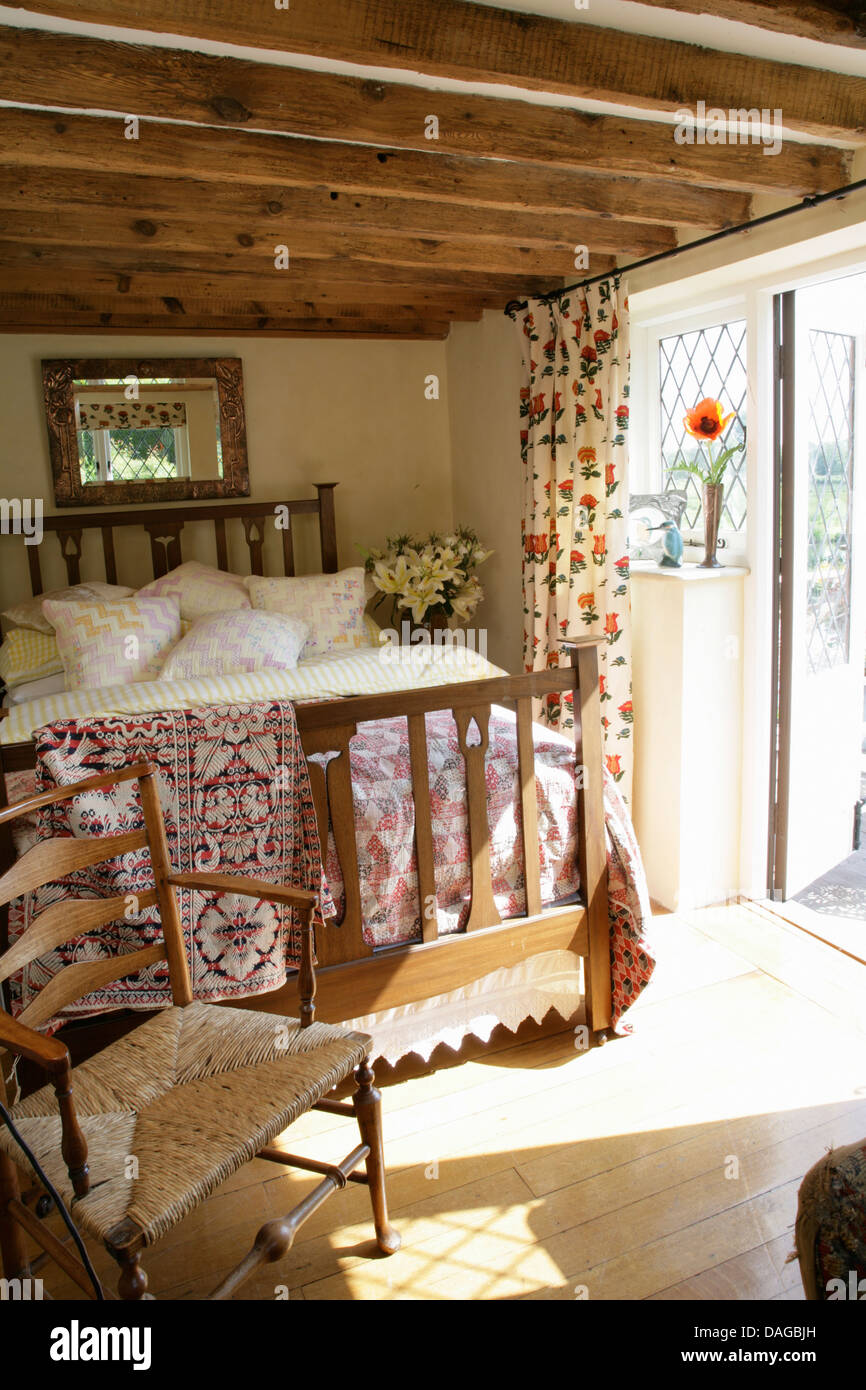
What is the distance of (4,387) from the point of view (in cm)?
349

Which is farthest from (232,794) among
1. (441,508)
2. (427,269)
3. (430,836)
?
(441,508)

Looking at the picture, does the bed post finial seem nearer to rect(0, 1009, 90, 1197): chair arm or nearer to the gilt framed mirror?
rect(0, 1009, 90, 1197): chair arm

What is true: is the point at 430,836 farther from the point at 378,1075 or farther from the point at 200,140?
the point at 200,140

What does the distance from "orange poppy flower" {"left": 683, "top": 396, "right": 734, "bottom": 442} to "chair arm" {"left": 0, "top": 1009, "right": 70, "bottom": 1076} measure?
2479 millimetres

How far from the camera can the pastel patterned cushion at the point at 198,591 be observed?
3467 mm

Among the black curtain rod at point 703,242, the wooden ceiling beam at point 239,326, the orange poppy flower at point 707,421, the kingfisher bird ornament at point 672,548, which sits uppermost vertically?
the wooden ceiling beam at point 239,326

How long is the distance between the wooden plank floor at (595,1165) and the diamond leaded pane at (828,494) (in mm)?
1119

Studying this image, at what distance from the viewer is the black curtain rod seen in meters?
2.27

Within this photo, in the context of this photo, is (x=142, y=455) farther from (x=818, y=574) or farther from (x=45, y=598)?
(x=818, y=574)

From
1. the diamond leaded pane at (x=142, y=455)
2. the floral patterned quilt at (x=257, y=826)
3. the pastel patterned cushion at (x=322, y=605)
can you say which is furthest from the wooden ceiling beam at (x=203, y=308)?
the floral patterned quilt at (x=257, y=826)

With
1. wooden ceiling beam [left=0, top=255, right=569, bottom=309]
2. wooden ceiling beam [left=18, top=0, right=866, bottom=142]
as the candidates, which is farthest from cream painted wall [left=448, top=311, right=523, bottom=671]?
wooden ceiling beam [left=18, top=0, right=866, bottom=142]

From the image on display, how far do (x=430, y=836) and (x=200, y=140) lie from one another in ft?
5.24

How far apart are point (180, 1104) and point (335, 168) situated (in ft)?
6.53

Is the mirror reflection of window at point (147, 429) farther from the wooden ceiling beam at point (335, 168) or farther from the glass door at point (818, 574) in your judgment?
the glass door at point (818, 574)
